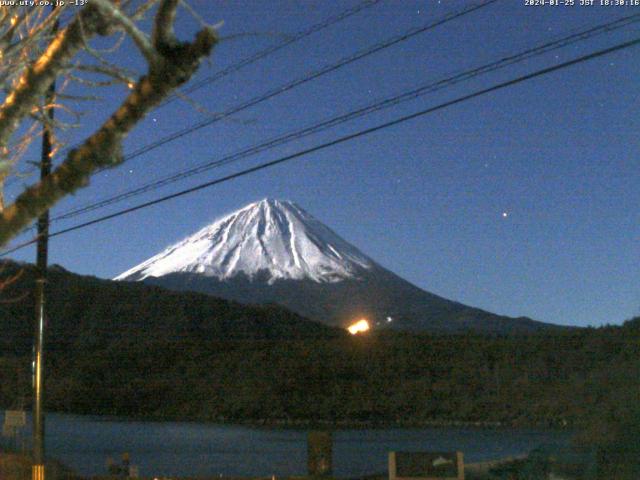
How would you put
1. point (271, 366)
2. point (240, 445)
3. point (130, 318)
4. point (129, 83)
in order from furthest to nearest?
point (130, 318) < point (271, 366) < point (240, 445) < point (129, 83)

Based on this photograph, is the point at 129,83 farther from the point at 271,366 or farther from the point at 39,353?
the point at 271,366

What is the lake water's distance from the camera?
27.4m

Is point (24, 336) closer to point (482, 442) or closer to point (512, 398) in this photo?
point (512, 398)

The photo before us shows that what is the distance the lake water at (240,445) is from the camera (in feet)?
90.0

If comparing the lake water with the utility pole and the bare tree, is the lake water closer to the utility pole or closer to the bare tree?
the utility pole

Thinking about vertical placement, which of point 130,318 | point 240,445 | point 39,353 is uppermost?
point 130,318

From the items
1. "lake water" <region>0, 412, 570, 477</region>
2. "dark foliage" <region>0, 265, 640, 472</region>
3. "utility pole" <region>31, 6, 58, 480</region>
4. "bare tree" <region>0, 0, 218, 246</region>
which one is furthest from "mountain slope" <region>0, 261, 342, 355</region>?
"bare tree" <region>0, 0, 218, 246</region>

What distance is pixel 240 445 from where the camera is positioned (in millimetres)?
35281

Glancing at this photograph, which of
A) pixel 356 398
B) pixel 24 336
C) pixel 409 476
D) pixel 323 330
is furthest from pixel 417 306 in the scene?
pixel 409 476

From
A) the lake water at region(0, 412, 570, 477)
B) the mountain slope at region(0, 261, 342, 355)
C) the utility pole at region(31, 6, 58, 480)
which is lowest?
the lake water at region(0, 412, 570, 477)

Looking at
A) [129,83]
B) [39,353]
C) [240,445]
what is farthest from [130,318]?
[129,83]

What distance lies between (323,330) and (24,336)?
20985mm

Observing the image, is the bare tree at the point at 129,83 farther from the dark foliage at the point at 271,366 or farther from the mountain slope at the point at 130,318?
the mountain slope at the point at 130,318

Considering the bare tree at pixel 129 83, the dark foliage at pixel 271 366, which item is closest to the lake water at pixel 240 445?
the dark foliage at pixel 271 366
